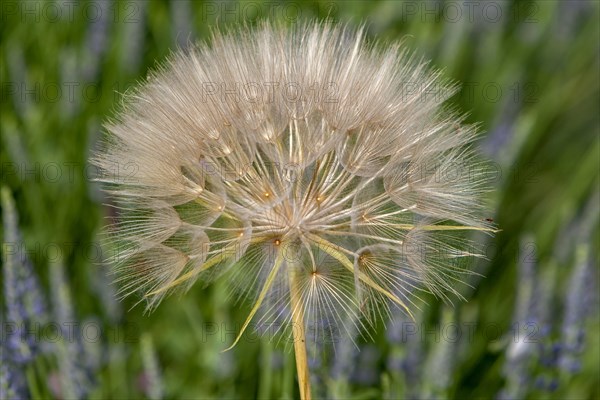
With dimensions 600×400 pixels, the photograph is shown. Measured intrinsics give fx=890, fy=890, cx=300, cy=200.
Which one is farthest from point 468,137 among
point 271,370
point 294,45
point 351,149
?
point 271,370

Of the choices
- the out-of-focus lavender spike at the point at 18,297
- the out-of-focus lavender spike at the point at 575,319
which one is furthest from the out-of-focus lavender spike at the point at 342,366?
the out-of-focus lavender spike at the point at 18,297

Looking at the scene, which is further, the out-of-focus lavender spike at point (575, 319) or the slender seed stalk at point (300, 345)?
the out-of-focus lavender spike at point (575, 319)

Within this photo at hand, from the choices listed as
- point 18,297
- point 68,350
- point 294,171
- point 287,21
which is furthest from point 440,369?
point 287,21

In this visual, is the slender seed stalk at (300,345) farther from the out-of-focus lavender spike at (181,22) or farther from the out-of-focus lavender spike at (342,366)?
the out-of-focus lavender spike at (181,22)

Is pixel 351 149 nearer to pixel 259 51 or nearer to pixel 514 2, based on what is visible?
pixel 259 51

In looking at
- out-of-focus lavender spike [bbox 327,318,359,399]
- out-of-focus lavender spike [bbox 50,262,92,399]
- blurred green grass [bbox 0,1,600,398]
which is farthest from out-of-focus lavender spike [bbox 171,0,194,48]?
out-of-focus lavender spike [bbox 327,318,359,399]

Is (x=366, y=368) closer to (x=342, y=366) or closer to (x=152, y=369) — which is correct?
(x=342, y=366)

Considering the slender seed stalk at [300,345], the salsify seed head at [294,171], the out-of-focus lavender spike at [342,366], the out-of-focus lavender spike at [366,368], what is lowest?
the out-of-focus lavender spike at [366,368]
